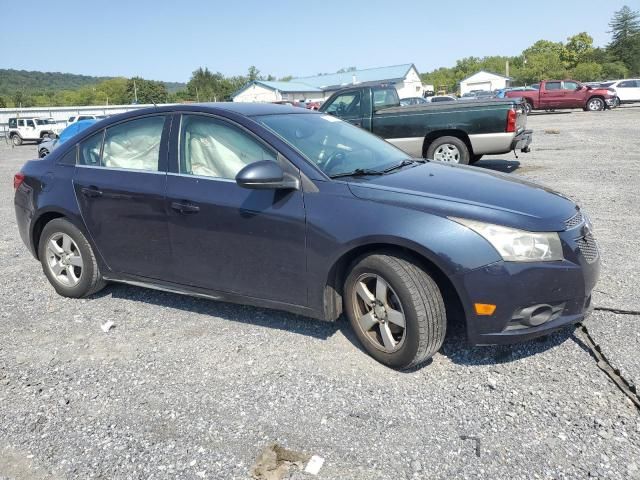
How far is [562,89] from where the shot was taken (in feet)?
99.3

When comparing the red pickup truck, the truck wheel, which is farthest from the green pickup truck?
the truck wheel

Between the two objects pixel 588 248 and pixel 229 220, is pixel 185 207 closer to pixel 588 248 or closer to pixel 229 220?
pixel 229 220

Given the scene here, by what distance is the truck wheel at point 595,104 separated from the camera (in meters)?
30.1

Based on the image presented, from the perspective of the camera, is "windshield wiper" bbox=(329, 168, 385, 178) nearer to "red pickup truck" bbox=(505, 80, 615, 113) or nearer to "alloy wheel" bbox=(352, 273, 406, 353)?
"alloy wheel" bbox=(352, 273, 406, 353)

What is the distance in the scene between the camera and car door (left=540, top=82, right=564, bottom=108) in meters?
30.5

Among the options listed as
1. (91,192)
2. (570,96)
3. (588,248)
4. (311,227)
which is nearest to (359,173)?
(311,227)

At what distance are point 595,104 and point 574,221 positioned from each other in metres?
31.3

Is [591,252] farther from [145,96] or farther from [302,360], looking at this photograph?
[145,96]

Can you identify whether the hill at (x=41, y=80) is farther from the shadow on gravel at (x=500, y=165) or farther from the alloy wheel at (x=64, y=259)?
the alloy wheel at (x=64, y=259)

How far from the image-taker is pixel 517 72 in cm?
9506

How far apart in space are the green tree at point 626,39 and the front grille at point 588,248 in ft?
266

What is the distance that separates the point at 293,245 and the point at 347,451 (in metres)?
1.34

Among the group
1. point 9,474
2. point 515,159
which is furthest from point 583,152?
point 9,474

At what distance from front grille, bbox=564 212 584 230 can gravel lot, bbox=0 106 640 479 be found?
0.83 meters
